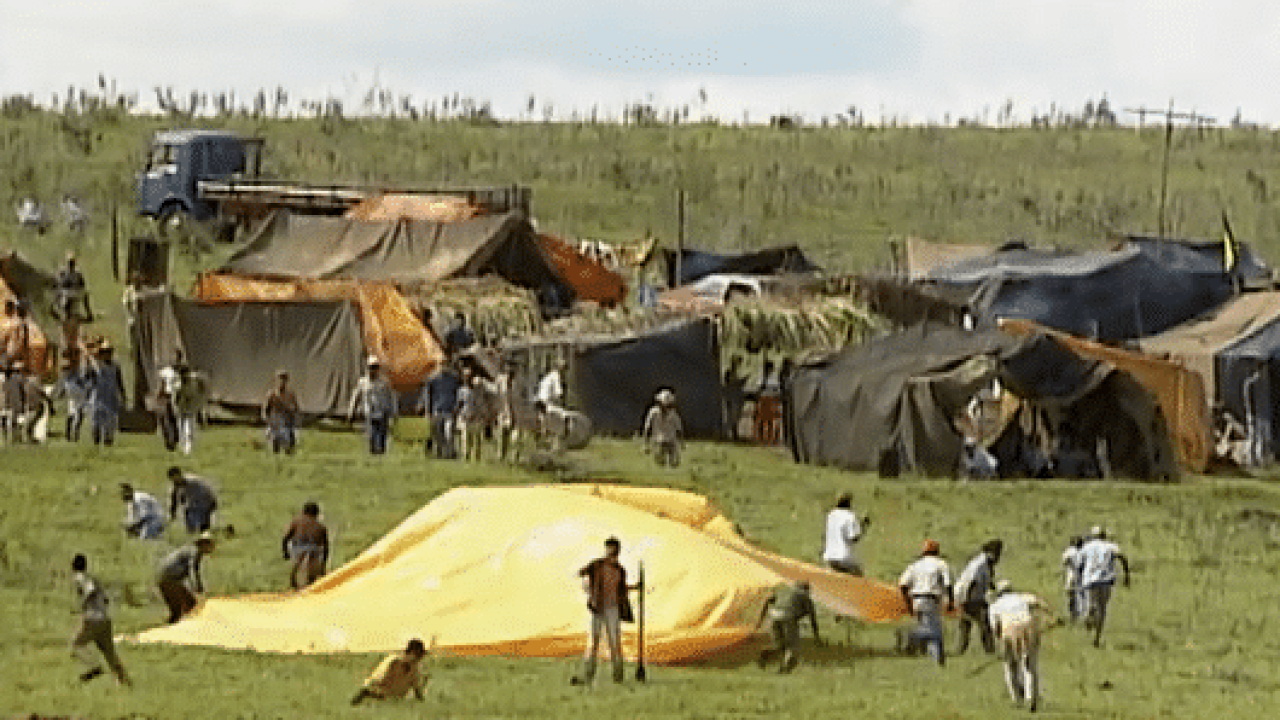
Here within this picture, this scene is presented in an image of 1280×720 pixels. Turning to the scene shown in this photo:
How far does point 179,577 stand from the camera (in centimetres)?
2878

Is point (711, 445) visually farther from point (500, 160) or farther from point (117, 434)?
point (500, 160)

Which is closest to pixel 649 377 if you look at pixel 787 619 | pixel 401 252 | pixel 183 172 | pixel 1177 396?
pixel 401 252

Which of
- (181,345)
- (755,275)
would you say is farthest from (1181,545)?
(755,275)

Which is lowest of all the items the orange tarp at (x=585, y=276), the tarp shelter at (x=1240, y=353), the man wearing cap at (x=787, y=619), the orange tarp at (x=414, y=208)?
the man wearing cap at (x=787, y=619)

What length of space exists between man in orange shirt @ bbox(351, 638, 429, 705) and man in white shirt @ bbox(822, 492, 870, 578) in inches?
315

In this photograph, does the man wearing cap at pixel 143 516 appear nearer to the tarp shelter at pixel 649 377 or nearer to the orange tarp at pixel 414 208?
the tarp shelter at pixel 649 377

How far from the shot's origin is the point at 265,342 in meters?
47.5

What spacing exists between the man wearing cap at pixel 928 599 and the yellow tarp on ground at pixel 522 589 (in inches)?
44.3

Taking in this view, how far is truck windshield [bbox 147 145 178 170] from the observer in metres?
67.6

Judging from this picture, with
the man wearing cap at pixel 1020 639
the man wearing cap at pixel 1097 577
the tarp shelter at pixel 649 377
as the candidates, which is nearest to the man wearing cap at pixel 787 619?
the man wearing cap at pixel 1020 639

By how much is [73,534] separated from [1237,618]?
13047 mm

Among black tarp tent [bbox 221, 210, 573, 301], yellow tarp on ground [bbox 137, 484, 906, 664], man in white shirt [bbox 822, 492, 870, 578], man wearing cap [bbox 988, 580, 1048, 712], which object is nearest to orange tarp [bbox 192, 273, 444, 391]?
black tarp tent [bbox 221, 210, 573, 301]

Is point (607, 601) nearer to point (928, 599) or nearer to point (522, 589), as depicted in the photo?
point (522, 589)

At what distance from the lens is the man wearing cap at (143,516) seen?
33188mm
